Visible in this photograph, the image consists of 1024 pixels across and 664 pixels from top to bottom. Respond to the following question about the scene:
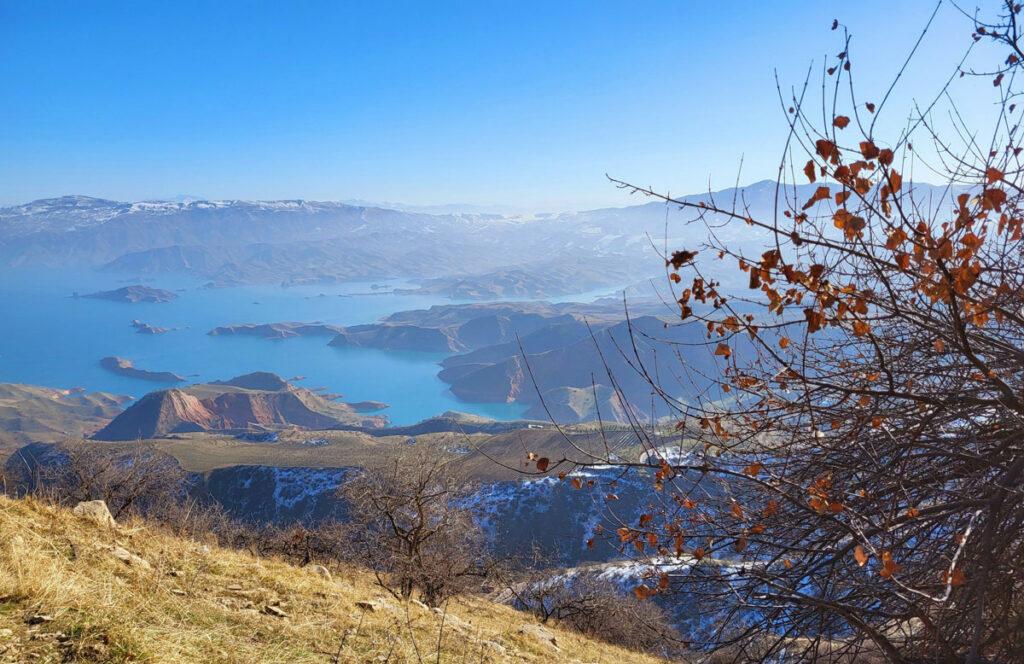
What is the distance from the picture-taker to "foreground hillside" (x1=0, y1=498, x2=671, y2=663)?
11.5 ft

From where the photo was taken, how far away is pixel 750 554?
4.17 metres

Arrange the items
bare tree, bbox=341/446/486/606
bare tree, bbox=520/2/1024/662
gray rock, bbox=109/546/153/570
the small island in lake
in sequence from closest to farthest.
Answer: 1. bare tree, bbox=520/2/1024/662
2. gray rock, bbox=109/546/153/570
3. bare tree, bbox=341/446/486/606
4. the small island in lake

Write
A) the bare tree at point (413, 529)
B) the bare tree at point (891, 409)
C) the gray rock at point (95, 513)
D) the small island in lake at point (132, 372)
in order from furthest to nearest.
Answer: the small island in lake at point (132, 372) → the bare tree at point (413, 529) → the gray rock at point (95, 513) → the bare tree at point (891, 409)

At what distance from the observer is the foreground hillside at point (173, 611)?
3492mm

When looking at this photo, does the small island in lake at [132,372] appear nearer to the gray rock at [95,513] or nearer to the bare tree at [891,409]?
the gray rock at [95,513]

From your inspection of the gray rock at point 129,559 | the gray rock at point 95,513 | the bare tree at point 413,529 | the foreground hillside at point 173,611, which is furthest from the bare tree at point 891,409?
the bare tree at point 413,529

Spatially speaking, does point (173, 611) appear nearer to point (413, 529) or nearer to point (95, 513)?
point (95, 513)

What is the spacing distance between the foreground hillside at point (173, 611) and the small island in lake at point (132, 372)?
594ft

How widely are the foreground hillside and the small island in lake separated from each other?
181m

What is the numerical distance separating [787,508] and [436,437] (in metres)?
73.5

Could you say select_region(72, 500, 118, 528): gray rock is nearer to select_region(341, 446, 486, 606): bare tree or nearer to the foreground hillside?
the foreground hillside

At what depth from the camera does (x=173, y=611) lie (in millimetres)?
4504

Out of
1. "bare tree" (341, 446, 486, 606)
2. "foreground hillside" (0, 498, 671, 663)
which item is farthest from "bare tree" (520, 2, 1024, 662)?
"bare tree" (341, 446, 486, 606)

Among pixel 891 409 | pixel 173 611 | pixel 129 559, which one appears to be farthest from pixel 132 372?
pixel 891 409
